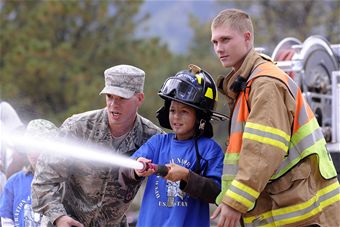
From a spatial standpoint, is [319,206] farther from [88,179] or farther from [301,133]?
[88,179]

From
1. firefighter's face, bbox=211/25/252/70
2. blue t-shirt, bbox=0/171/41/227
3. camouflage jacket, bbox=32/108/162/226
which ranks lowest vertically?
blue t-shirt, bbox=0/171/41/227

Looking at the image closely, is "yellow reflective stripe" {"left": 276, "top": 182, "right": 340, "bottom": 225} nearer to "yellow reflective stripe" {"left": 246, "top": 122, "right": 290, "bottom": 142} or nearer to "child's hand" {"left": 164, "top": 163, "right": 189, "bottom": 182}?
"yellow reflective stripe" {"left": 246, "top": 122, "right": 290, "bottom": 142}

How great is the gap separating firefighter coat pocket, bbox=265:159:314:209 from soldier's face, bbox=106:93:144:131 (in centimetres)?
134

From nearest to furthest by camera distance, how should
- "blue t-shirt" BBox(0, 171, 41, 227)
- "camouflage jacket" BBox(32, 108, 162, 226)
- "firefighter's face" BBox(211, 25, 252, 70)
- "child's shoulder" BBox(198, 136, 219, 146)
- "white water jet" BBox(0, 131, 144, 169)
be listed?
"firefighter's face" BBox(211, 25, 252, 70)
"child's shoulder" BBox(198, 136, 219, 146)
"white water jet" BBox(0, 131, 144, 169)
"camouflage jacket" BBox(32, 108, 162, 226)
"blue t-shirt" BBox(0, 171, 41, 227)

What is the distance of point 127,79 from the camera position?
5.25 metres

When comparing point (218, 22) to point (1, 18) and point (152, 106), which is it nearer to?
point (152, 106)

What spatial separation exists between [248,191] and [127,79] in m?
1.51

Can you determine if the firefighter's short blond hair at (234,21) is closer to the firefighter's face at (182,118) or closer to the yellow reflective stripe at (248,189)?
the firefighter's face at (182,118)

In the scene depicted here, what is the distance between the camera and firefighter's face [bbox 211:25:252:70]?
4363 mm

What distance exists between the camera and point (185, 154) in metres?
4.75

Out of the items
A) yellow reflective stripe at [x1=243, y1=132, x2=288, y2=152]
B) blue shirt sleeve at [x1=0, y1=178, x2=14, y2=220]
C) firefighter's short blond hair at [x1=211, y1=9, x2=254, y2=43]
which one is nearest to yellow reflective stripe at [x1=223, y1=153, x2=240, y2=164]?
yellow reflective stripe at [x1=243, y1=132, x2=288, y2=152]

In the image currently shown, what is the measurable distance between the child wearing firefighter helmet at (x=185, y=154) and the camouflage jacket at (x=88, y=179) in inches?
16.7

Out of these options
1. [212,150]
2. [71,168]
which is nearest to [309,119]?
[212,150]

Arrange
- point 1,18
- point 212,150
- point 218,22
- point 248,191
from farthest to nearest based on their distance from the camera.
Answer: point 1,18, point 212,150, point 218,22, point 248,191
